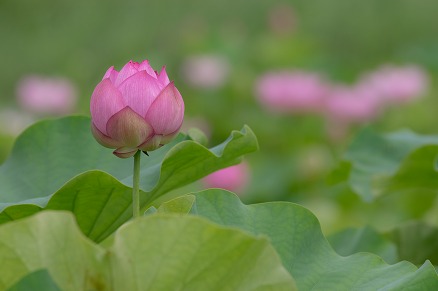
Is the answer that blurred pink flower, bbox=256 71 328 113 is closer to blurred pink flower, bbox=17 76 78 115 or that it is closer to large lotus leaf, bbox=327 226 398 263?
blurred pink flower, bbox=17 76 78 115

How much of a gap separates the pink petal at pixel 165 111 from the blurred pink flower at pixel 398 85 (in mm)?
2352

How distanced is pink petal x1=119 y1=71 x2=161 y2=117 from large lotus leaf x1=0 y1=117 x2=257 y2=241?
7cm

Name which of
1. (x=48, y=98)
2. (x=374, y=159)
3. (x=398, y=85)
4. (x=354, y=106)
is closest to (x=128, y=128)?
(x=374, y=159)

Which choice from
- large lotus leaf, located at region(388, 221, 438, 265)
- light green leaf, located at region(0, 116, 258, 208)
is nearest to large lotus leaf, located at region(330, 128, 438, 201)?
large lotus leaf, located at region(388, 221, 438, 265)

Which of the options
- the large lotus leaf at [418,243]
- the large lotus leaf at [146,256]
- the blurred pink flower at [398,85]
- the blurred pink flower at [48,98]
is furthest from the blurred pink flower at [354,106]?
the large lotus leaf at [146,256]

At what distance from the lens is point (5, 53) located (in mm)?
5895

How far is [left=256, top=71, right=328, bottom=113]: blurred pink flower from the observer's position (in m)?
3.27

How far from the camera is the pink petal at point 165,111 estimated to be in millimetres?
910

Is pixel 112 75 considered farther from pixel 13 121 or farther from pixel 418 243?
pixel 13 121

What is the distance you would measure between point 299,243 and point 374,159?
0.61 meters

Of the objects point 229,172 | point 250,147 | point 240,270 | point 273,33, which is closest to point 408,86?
point 229,172

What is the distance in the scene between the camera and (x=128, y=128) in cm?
91

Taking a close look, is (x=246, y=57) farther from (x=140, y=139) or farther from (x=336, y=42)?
(x=140, y=139)

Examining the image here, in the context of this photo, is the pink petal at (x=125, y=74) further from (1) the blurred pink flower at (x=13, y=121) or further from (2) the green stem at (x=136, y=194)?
(1) the blurred pink flower at (x=13, y=121)
